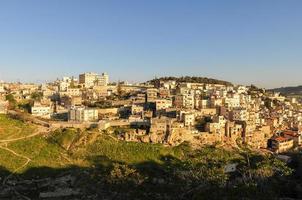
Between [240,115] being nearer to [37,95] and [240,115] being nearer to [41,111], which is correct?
[41,111]

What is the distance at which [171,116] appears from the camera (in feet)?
184

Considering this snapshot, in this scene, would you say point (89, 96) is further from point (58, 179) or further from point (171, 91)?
point (58, 179)

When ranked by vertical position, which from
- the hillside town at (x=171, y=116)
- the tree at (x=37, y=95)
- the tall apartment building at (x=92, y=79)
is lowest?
the hillside town at (x=171, y=116)

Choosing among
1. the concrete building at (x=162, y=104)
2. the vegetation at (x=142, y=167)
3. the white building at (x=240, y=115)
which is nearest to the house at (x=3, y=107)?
the vegetation at (x=142, y=167)

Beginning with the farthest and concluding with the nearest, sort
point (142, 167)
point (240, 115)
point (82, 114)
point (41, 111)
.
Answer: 1. point (240, 115)
2. point (41, 111)
3. point (82, 114)
4. point (142, 167)

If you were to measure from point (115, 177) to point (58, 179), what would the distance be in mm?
6032

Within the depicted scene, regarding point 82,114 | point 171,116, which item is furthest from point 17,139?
point 171,116

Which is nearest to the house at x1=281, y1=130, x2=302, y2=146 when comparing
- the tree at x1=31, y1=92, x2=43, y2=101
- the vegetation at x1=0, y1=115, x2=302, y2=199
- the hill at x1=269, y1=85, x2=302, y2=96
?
the vegetation at x1=0, y1=115, x2=302, y2=199

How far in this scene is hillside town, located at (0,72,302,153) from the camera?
1969 inches

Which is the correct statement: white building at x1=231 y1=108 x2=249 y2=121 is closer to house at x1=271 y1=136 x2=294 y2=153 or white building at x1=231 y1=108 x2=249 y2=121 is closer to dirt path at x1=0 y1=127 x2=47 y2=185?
house at x1=271 y1=136 x2=294 y2=153

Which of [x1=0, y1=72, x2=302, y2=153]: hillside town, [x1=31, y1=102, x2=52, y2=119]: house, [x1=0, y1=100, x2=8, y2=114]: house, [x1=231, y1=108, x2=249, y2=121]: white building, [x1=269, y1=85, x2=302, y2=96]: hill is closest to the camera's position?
[x1=0, y1=72, x2=302, y2=153]: hillside town

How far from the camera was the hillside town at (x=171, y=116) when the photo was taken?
50000 millimetres

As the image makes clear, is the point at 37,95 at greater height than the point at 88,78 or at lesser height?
lesser

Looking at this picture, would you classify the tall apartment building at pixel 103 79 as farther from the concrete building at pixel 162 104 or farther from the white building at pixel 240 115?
the white building at pixel 240 115
